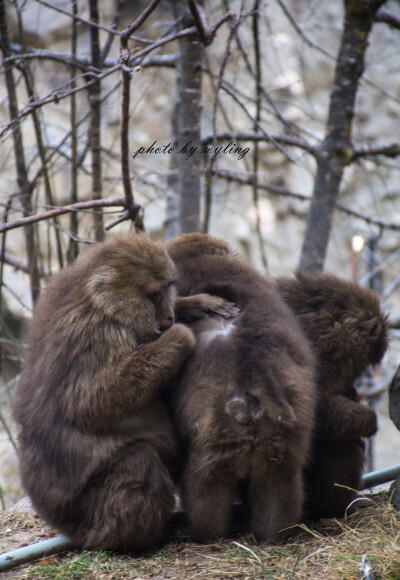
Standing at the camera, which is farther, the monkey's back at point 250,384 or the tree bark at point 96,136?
the tree bark at point 96,136

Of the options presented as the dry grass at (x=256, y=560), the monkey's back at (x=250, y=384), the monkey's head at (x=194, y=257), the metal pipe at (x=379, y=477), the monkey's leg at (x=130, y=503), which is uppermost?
the monkey's head at (x=194, y=257)

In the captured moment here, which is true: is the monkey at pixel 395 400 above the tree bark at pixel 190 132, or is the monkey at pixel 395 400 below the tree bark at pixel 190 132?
below

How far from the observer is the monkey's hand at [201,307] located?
3.89 meters

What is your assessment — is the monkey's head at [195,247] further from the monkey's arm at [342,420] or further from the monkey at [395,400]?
the monkey at [395,400]

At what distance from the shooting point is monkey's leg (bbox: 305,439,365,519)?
4.16m

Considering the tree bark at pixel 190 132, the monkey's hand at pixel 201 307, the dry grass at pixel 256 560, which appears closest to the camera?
the dry grass at pixel 256 560

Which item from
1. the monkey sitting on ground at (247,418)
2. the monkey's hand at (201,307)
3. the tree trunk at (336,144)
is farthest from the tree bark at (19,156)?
the monkey sitting on ground at (247,418)

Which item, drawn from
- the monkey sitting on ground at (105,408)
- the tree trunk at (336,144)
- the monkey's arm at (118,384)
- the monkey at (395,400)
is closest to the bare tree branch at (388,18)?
the tree trunk at (336,144)

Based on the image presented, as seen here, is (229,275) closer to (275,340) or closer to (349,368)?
(275,340)

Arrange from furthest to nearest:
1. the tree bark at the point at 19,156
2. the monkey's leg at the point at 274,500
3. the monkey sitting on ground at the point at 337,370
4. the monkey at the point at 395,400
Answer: the tree bark at the point at 19,156 < the monkey sitting on ground at the point at 337,370 < the monkey at the point at 395,400 < the monkey's leg at the point at 274,500

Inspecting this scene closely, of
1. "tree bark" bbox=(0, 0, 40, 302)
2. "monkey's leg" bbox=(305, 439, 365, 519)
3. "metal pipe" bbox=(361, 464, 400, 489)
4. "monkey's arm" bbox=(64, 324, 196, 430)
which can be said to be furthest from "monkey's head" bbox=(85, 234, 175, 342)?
"tree bark" bbox=(0, 0, 40, 302)

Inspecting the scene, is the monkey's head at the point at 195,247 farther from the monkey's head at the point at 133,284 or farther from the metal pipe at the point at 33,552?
the metal pipe at the point at 33,552

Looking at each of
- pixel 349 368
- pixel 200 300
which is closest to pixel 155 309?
pixel 200 300

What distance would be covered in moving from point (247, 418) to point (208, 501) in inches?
21.2
